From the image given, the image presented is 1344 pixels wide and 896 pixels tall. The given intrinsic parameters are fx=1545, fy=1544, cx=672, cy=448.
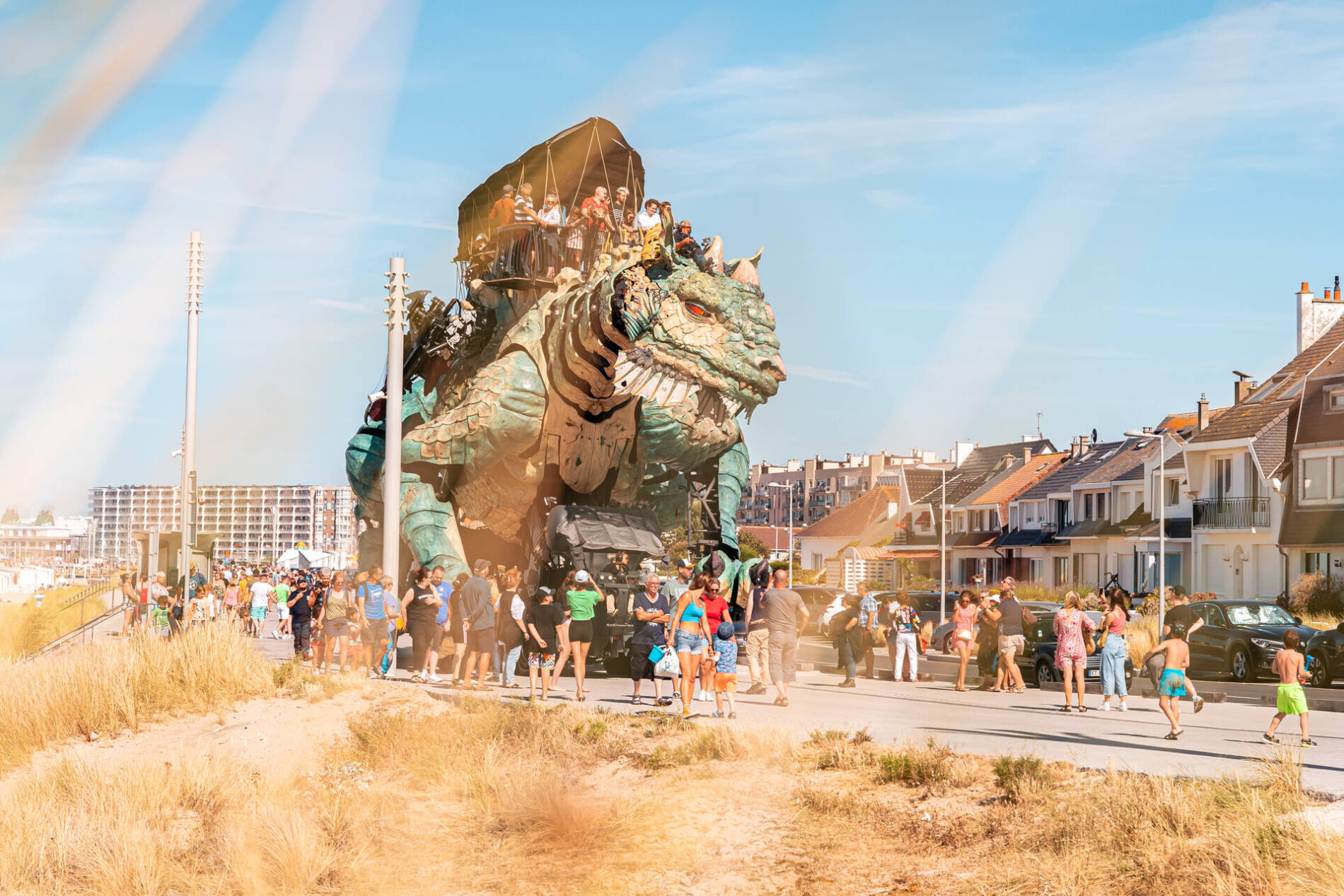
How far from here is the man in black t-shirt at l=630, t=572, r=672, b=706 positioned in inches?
739

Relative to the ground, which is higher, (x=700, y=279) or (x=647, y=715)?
(x=700, y=279)

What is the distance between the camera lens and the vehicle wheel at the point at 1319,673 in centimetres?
2508

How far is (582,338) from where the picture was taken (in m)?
21.3

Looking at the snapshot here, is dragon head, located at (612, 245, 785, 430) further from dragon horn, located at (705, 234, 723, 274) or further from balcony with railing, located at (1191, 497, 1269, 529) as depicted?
balcony with railing, located at (1191, 497, 1269, 529)

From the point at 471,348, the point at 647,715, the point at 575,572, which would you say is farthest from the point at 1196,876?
the point at 471,348

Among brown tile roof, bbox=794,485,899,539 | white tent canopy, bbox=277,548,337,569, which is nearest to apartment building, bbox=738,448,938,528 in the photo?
brown tile roof, bbox=794,485,899,539

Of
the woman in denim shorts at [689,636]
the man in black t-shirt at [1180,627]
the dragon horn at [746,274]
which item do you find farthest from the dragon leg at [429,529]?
the man in black t-shirt at [1180,627]

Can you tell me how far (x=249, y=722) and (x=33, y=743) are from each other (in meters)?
2.36

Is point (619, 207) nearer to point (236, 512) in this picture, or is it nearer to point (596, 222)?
point (596, 222)

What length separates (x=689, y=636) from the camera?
56.8 feet

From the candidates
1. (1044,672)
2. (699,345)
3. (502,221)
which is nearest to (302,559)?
(502,221)

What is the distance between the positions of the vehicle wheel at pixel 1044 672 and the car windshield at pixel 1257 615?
3.68 m

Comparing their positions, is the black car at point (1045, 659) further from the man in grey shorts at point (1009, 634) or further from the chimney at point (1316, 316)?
the chimney at point (1316, 316)

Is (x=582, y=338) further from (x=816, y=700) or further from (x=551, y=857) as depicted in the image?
(x=551, y=857)
